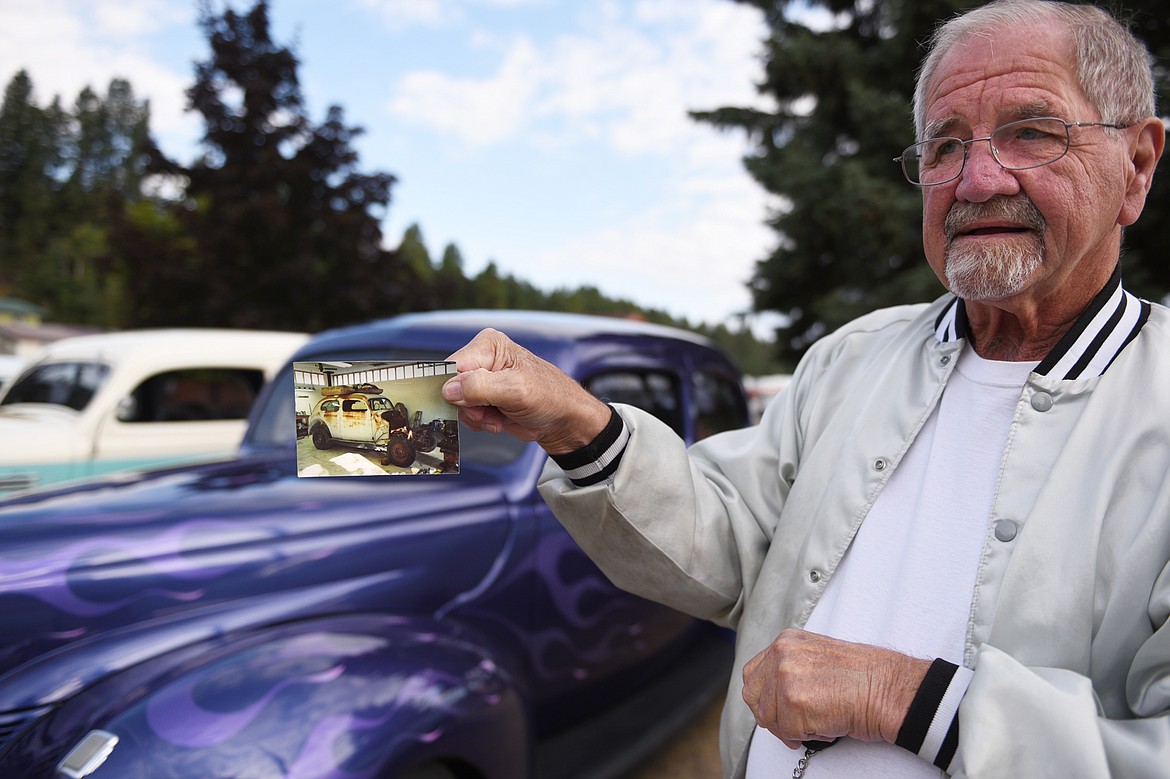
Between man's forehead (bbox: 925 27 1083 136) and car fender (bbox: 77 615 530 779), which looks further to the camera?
car fender (bbox: 77 615 530 779)

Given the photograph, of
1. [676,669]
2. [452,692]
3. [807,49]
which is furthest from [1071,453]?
[807,49]

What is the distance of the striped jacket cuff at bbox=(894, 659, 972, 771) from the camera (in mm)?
998

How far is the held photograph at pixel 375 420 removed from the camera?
1.19 meters

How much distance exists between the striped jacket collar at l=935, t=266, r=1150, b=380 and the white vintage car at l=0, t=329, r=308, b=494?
4440 mm

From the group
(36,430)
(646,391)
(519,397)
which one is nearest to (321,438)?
(519,397)

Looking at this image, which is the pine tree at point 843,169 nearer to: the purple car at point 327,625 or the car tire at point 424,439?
the purple car at point 327,625

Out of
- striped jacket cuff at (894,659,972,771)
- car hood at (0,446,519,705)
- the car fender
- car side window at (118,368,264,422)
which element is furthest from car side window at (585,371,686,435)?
car side window at (118,368,264,422)

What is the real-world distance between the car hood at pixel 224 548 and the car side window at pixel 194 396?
3.00 meters

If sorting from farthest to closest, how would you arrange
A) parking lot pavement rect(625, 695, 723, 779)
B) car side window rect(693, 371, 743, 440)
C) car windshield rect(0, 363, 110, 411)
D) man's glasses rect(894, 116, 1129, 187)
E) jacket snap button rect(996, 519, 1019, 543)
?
1. car windshield rect(0, 363, 110, 411)
2. car side window rect(693, 371, 743, 440)
3. parking lot pavement rect(625, 695, 723, 779)
4. man's glasses rect(894, 116, 1129, 187)
5. jacket snap button rect(996, 519, 1019, 543)

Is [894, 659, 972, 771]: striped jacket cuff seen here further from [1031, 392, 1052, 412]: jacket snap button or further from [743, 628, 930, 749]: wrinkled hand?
[1031, 392, 1052, 412]: jacket snap button

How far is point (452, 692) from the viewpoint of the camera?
1878 mm

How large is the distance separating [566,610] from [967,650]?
1.69 meters

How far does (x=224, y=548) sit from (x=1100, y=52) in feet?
7.43

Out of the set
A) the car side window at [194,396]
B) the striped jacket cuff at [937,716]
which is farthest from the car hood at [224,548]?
the car side window at [194,396]
